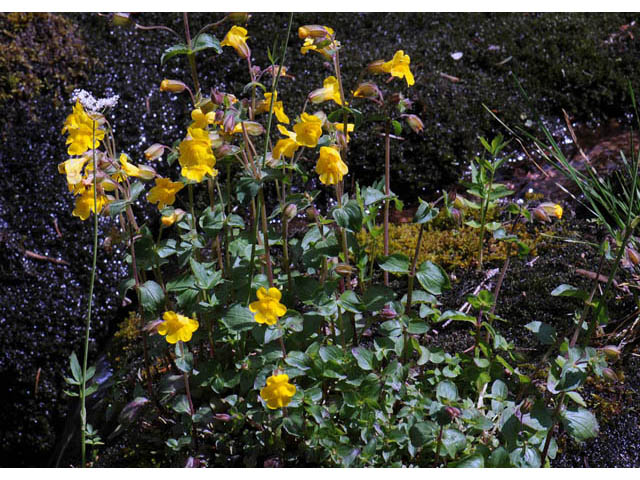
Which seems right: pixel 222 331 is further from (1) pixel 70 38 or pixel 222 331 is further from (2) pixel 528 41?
(2) pixel 528 41

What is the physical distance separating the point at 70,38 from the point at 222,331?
235cm

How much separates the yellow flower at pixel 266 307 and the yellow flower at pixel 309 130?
0.35 m

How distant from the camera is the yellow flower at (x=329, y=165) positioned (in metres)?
1.50

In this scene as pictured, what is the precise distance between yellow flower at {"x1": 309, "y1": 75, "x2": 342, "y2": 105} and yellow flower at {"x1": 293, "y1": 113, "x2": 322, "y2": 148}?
143mm

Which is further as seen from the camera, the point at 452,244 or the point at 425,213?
the point at 452,244

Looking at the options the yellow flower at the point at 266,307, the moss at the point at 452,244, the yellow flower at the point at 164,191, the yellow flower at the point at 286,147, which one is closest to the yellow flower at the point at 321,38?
the yellow flower at the point at 286,147

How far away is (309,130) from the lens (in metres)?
1.49

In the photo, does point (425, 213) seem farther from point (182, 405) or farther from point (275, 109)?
point (182, 405)

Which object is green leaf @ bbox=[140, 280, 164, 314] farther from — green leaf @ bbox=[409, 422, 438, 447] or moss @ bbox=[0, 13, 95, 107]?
moss @ bbox=[0, 13, 95, 107]

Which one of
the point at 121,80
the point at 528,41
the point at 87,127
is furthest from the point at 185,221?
the point at 528,41

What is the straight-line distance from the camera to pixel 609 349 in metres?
1.54

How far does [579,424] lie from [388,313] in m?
0.51

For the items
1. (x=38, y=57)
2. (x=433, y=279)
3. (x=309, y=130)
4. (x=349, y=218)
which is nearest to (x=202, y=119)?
(x=309, y=130)

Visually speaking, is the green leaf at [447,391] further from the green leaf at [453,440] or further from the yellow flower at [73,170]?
the yellow flower at [73,170]
